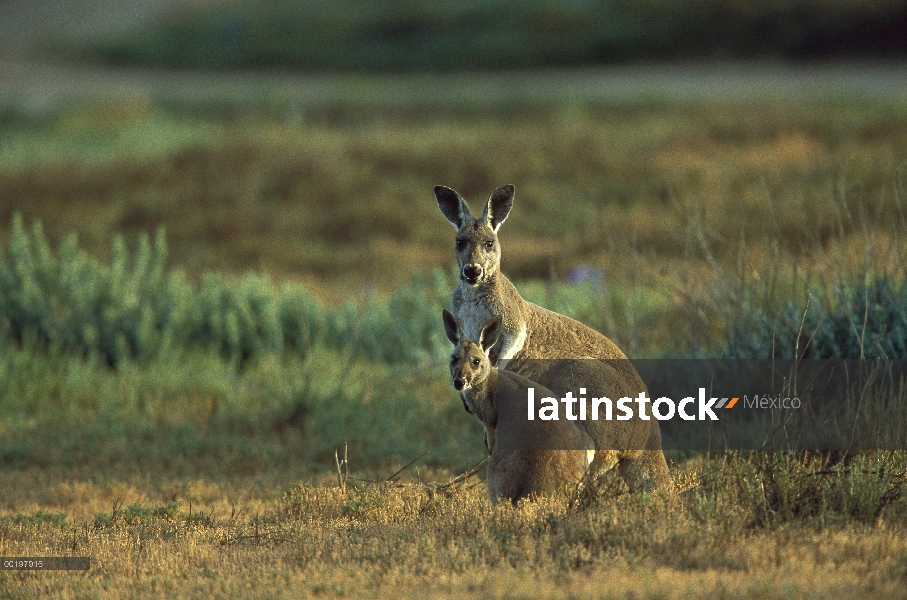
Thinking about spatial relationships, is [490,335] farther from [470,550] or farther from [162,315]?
[162,315]

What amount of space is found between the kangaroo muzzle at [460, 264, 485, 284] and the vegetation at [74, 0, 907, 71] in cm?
2994

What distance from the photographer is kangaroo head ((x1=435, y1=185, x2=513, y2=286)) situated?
6.58 m

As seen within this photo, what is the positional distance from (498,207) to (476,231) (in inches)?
9.2

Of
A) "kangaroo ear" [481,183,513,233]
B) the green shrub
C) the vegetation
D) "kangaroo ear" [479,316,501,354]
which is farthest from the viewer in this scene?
the vegetation

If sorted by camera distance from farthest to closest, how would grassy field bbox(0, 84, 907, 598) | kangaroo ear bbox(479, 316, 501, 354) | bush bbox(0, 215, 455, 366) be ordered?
bush bbox(0, 215, 455, 366)
kangaroo ear bbox(479, 316, 501, 354)
grassy field bbox(0, 84, 907, 598)

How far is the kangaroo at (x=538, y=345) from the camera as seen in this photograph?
6.62 m

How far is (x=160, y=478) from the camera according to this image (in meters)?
9.42

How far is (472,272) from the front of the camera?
6535 mm

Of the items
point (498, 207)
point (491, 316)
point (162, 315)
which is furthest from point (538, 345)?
point (162, 315)

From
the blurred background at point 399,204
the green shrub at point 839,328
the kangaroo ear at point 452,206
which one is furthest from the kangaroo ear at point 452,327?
the green shrub at point 839,328

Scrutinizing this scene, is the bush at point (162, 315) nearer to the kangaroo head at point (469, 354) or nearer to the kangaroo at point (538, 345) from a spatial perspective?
the kangaroo at point (538, 345)

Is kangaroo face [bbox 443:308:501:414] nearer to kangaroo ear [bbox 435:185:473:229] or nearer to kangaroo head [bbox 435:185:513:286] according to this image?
kangaroo head [bbox 435:185:513:286]

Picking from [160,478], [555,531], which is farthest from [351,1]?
[555,531]

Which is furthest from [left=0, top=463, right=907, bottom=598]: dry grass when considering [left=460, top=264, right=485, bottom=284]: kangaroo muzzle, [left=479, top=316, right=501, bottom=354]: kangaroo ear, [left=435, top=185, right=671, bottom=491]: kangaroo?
[left=460, top=264, right=485, bottom=284]: kangaroo muzzle
